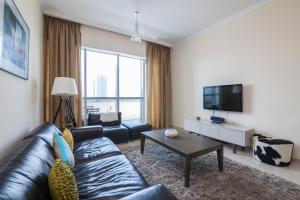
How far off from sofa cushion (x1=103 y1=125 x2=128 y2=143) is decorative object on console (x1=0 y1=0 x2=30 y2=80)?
1.88m

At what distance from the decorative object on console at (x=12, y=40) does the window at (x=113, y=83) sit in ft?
6.95

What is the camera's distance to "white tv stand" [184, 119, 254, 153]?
9.14ft

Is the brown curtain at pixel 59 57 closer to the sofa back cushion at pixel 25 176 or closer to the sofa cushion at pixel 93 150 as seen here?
the sofa cushion at pixel 93 150

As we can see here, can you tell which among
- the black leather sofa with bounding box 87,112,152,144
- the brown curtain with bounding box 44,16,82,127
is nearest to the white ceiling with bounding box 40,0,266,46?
the brown curtain with bounding box 44,16,82,127

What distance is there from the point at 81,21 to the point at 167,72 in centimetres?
278

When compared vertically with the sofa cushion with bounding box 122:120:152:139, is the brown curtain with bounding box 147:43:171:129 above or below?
above

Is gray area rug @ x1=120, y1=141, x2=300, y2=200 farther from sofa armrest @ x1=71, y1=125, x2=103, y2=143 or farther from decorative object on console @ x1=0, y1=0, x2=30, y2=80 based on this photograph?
decorative object on console @ x1=0, y1=0, x2=30, y2=80

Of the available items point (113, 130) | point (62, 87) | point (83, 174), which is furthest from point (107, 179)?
point (113, 130)

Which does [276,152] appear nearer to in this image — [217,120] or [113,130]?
[217,120]

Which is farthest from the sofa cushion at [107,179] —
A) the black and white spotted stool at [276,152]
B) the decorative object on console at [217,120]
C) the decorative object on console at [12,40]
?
the decorative object on console at [217,120]

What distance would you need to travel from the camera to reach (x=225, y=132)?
119 inches

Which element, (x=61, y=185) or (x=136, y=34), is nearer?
(x=61, y=185)

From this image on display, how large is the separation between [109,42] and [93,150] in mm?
2997

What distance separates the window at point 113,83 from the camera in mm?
4055
